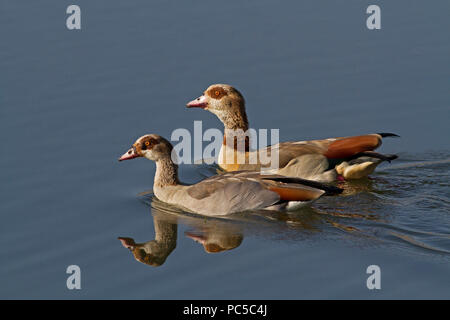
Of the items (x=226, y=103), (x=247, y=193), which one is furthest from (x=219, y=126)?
(x=247, y=193)

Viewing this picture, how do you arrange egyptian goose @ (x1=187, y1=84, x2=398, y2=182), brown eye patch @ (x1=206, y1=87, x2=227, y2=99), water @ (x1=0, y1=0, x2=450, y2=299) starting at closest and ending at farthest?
water @ (x1=0, y1=0, x2=450, y2=299) → egyptian goose @ (x1=187, y1=84, x2=398, y2=182) → brown eye patch @ (x1=206, y1=87, x2=227, y2=99)

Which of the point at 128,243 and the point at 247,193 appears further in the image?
the point at 247,193

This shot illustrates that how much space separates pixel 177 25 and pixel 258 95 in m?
3.27

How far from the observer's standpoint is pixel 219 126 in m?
16.3

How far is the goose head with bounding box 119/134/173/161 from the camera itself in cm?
1356

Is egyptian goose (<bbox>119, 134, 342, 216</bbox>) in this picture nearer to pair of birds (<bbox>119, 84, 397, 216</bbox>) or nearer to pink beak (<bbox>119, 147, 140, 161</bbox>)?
pair of birds (<bbox>119, 84, 397, 216</bbox>)

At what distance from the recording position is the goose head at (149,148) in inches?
534

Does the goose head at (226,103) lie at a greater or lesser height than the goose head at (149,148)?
greater

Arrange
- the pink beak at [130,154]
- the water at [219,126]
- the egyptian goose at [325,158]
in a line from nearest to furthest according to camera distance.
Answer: the water at [219,126], the pink beak at [130,154], the egyptian goose at [325,158]

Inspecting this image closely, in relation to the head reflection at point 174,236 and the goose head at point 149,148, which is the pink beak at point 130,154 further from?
the head reflection at point 174,236

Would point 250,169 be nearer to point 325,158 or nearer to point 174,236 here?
point 325,158

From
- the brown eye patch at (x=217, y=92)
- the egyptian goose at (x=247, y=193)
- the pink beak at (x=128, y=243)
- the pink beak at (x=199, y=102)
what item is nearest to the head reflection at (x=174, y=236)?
the pink beak at (x=128, y=243)

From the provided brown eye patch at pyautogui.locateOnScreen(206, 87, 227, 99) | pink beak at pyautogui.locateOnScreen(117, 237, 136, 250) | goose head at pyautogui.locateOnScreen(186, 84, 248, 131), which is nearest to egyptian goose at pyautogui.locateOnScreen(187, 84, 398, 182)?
goose head at pyautogui.locateOnScreen(186, 84, 248, 131)

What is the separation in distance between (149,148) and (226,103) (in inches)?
87.8
